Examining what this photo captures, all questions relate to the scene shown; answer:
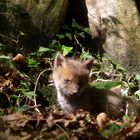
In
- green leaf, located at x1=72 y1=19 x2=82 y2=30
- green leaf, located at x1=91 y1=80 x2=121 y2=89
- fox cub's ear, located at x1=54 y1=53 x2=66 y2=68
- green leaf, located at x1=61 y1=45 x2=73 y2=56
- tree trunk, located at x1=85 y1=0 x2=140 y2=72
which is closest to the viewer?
fox cub's ear, located at x1=54 y1=53 x2=66 y2=68

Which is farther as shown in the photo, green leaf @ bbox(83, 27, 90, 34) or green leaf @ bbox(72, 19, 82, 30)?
green leaf @ bbox(83, 27, 90, 34)

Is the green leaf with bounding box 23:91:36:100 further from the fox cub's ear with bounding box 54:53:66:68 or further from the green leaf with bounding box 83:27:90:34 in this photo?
the green leaf with bounding box 83:27:90:34

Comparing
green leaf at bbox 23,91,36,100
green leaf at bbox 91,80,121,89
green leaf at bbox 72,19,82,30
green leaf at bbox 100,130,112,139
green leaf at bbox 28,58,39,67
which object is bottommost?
green leaf at bbox 91,80,121,89

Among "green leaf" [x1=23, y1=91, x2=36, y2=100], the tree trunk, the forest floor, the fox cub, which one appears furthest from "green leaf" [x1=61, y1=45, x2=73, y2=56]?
the forest floor

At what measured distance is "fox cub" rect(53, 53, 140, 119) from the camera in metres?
7.94

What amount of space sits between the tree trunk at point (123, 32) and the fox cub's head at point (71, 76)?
226cm

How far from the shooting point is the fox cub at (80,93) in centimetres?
794

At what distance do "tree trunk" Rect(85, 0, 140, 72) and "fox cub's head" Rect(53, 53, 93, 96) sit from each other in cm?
226

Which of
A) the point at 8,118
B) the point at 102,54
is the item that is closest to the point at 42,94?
the point at 102,54

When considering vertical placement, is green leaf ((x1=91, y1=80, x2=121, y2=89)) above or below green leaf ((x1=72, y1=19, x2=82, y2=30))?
below

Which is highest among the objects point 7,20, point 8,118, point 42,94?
point 7,20

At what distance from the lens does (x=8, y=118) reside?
6.39 metres

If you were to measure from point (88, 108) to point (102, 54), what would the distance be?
2.66 metres

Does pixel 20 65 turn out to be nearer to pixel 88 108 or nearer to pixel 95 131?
pixel 88 108
